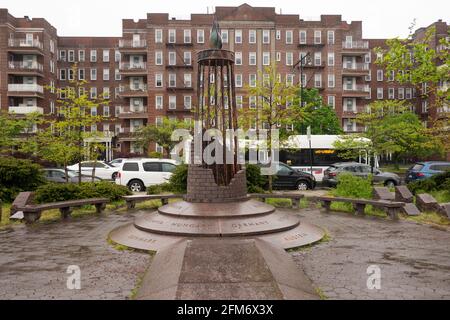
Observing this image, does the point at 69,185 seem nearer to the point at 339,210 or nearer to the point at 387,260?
the point at 339,210

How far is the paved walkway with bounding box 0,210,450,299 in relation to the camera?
19.7 ft

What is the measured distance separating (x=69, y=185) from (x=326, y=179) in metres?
14.7

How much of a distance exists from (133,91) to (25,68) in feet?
43.1

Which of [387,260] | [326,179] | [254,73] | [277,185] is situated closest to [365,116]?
[326,179]

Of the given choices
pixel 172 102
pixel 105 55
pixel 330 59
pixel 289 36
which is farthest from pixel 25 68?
pixel 330 59

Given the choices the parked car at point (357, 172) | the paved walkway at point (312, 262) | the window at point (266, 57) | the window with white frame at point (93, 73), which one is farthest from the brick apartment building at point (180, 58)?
the paved walkway at point (312, 262)

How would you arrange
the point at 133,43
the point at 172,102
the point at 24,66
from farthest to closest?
the point at 133,43
the point at 172,102
the point at 24,66

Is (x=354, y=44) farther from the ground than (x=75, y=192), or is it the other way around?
(x=354, y=44)

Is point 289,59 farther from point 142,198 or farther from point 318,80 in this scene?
point 142,198

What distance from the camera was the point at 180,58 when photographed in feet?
180

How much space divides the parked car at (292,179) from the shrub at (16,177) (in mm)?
11993

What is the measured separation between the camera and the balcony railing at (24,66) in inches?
2050

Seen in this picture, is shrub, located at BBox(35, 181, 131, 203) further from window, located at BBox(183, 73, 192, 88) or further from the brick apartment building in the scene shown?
window, located at BBox(183, 73, 192, 88)

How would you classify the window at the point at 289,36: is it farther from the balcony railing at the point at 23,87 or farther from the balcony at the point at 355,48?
the balcony railing at the point at 23,87
